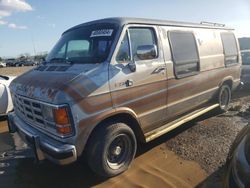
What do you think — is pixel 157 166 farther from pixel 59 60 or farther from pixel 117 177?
pixel 59 60

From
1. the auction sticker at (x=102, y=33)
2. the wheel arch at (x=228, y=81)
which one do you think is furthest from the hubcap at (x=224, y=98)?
the auction sticker at (x=102, y=33)

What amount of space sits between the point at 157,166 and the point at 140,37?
2.17 metres

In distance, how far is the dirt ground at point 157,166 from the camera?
13.4ft

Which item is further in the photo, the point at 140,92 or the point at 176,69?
the point at 176,69

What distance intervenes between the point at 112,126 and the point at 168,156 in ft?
4.61

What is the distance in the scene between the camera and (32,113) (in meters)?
4.21

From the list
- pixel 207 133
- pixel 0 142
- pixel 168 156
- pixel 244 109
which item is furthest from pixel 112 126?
pixel 244 109

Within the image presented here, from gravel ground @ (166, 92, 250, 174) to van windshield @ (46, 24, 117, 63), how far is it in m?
2.31

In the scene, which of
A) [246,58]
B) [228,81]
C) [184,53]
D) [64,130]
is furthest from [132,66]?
[246,58]

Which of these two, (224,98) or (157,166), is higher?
A: (224,98)

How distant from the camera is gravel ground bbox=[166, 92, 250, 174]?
4660 millimetres

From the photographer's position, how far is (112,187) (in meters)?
3.96

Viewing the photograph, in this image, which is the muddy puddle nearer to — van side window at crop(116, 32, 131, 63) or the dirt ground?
the dirt ground

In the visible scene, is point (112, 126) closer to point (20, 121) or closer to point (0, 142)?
point (20, 121)
